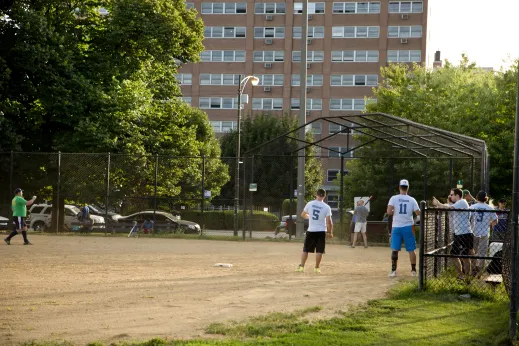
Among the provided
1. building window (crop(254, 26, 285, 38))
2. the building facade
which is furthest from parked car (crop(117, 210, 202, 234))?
building window (crop(254, 26, 285, 38))

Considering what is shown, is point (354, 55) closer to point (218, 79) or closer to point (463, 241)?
point (218, 79)

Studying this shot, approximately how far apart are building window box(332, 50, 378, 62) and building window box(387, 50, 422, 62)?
4.73 feet

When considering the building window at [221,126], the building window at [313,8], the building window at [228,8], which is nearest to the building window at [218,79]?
the building window at [221,126]

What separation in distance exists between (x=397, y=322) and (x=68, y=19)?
1158 inches

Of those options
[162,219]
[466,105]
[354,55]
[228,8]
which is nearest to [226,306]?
[162,219]

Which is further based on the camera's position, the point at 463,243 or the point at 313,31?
the point at 313,31

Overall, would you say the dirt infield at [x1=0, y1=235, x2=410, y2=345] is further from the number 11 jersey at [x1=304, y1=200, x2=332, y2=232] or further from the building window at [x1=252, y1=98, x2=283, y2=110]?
the building window at [x1=252, y1=98, x2=283, y2=110]

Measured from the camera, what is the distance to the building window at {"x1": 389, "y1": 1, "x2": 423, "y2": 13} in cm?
7794

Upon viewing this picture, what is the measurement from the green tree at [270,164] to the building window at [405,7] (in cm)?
1625

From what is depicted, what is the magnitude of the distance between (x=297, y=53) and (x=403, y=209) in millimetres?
65708

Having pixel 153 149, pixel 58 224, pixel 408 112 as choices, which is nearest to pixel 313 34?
pixel 408 112

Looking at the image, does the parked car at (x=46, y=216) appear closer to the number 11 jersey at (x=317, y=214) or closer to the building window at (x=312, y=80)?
the number 11 jersey at (x=317, y=214)

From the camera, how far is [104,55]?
36500mm

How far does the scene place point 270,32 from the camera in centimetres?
8200
